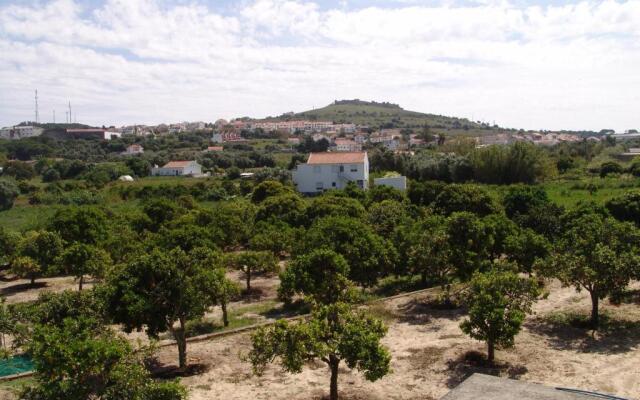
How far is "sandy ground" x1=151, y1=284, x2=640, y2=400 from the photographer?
51.2 feet

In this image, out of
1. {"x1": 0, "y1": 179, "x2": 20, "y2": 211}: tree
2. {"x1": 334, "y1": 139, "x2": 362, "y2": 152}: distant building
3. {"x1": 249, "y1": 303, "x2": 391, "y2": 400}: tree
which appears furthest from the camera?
{"x1": 334, "y1": 139, "x2": 362, "y2": 152}: distant building

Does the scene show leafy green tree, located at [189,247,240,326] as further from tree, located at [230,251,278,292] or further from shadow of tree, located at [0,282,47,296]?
shadow of tree, located at [0,282,47,296]

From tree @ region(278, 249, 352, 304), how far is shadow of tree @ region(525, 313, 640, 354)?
24.5 feet

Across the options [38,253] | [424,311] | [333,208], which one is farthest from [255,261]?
[38,253]

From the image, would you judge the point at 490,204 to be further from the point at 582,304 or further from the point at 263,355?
the point at 263,355

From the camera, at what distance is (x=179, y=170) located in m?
90.8

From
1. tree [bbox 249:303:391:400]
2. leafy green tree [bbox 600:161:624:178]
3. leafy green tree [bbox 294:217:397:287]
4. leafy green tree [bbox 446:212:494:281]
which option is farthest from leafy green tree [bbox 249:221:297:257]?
leafy green tree [bbox 600:161:624:178]

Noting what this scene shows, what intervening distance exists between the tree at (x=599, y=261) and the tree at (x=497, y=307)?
2608 millimetres

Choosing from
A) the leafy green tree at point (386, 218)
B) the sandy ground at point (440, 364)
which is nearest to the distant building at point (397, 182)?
the leafy green tree at point (386, 218)

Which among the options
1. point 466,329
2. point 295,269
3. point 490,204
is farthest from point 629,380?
point 490,204

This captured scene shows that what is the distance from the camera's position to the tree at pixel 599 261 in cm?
1850

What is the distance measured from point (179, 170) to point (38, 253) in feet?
203

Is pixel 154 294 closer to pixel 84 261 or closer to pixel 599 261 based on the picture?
pixel 84 261

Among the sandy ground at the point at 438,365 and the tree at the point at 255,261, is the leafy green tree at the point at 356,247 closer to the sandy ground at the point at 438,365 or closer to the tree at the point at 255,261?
the tree at the point at 255,261
